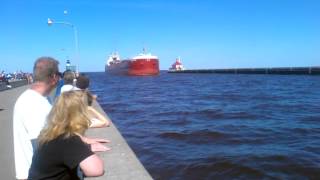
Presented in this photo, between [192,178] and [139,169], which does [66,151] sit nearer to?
[139,169]

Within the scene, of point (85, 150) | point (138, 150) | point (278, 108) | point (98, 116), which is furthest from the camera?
point (278, 108)

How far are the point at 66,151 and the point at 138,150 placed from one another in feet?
30.2

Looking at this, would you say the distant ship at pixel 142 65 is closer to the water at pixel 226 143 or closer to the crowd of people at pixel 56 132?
the water at pixel 226 143

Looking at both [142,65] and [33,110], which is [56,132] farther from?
[142,65]

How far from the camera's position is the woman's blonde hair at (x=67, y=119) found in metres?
2.84

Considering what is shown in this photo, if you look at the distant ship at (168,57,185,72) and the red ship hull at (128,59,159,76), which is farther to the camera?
the distant ship at (168,57,185,72)

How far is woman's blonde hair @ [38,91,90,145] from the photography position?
9.30 ft

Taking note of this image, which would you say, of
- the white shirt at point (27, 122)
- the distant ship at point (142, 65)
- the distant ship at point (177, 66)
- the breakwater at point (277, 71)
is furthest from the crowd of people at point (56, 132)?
the distant ship at point (177, 66)

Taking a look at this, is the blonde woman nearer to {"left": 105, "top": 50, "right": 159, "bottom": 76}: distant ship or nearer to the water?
the water

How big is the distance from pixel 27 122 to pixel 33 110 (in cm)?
10

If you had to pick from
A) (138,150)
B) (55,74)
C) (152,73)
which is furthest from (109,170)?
(152,73)

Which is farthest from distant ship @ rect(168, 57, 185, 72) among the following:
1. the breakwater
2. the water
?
the water

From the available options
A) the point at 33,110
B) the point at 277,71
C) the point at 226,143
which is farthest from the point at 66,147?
the point at 277,71

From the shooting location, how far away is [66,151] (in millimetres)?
2758
